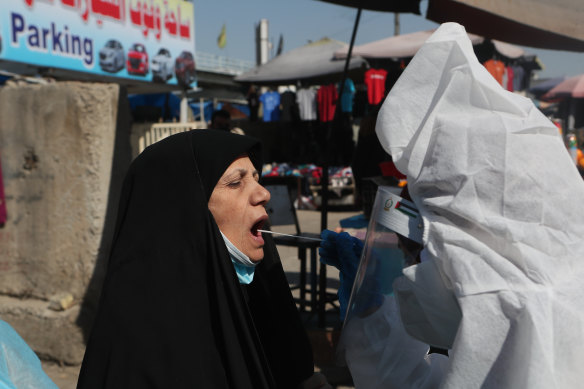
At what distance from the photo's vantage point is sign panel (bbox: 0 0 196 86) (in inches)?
A: 356

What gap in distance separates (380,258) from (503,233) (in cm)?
49

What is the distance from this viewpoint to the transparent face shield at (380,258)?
1.45 meters

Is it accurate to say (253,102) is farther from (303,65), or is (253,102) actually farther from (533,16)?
(533,16)

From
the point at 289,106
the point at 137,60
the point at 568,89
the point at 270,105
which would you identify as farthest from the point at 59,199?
the point at 568,89

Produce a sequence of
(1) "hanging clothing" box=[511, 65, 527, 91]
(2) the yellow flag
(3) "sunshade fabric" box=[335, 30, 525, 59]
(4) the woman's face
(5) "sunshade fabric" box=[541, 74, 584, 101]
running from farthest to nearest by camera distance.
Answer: (2) the yellow flag < (5) "sunshade fabric" box=[541, 74, 584, 101] < (1) "hanging clothing" box=[511, 65, 527, 91] < (3) "sunshade fabric" box=[335, 30, 525, 59] < (4) the woman's face

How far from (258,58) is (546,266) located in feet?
78.1

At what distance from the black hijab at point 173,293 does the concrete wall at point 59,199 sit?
2422 millimetres

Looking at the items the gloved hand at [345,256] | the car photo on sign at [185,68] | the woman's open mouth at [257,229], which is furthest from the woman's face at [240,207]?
the car photo on sign at [185,68]

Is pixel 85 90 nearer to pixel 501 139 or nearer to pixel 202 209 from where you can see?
pixel 202 209

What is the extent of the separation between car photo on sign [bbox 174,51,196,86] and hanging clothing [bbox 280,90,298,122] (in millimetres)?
2419

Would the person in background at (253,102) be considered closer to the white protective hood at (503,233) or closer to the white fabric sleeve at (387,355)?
the white fabric sleeve at (387,355)

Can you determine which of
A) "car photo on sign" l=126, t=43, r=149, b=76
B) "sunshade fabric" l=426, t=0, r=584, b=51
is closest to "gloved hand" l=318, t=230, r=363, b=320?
"sunshade fabric" l=426, t=0, r=584, b=51

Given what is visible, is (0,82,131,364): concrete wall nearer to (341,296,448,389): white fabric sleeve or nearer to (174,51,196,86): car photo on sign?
(341,296,448,389): white fabric sleeve

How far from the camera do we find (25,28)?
9.05 m
